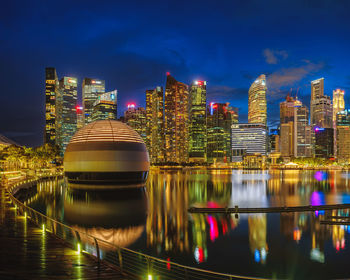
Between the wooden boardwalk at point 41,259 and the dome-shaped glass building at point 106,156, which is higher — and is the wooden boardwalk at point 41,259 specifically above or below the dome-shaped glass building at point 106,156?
below

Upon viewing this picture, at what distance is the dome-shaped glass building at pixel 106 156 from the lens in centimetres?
5734

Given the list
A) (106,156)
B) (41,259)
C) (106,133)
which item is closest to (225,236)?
(41,259)

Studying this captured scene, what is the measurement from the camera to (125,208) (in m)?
33.4

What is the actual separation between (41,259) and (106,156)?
148 feet

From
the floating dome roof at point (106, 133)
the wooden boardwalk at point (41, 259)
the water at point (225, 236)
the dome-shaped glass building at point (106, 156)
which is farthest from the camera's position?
the floating dome roof at point (106, 133)

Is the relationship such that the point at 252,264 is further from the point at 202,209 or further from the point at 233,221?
the point at 202,209

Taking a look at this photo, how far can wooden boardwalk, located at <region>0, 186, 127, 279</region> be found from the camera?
1098 cm

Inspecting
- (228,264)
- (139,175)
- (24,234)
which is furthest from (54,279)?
(139,175)

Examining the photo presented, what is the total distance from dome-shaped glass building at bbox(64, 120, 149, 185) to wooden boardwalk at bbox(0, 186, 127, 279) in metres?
39.2

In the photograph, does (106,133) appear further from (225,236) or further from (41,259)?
(41,259)

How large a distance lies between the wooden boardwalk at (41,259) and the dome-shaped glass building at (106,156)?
39.2 meters

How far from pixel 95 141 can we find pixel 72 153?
581 centimetres

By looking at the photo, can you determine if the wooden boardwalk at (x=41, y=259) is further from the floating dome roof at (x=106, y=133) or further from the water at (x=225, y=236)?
the floating dome roof at (x=106, y=133)

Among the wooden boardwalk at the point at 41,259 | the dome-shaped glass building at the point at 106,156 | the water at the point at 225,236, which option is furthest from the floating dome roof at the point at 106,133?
the wooden boardwalk at the point at 41,259
